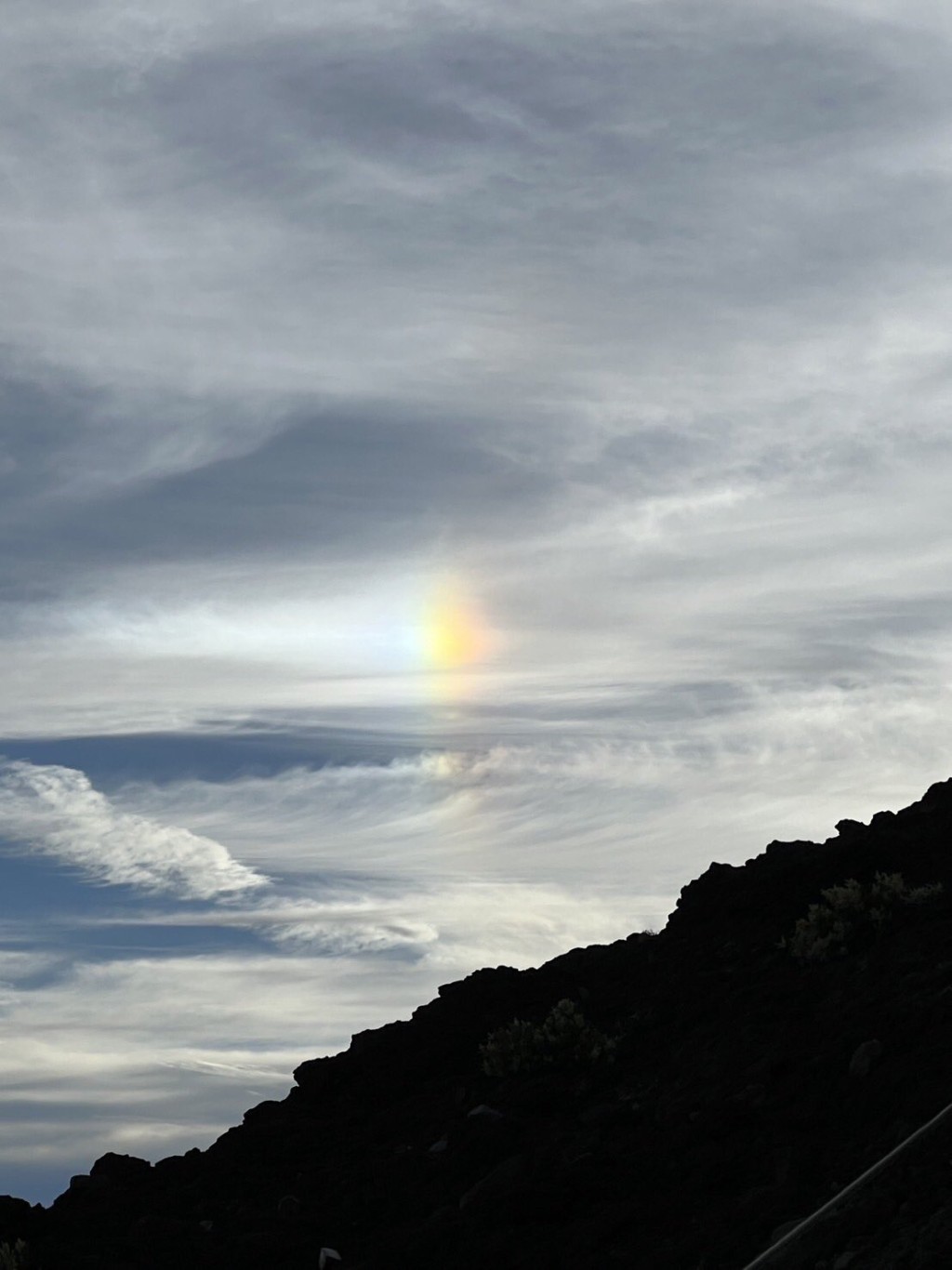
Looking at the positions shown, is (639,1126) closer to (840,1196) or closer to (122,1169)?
(840,1196)

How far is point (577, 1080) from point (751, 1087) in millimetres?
3511

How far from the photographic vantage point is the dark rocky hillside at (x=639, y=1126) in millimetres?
12844

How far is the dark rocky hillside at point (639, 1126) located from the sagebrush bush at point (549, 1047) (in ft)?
0.19

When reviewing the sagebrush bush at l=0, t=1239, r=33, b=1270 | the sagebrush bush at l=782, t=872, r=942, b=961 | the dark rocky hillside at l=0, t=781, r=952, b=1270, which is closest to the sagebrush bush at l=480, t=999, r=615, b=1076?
the dark rocky hillside at l=0, t=781, r=952, b=1270

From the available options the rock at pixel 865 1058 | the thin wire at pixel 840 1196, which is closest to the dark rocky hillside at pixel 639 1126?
the rock at pixel 865 1058

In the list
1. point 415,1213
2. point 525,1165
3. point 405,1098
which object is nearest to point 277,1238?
point 415,1213

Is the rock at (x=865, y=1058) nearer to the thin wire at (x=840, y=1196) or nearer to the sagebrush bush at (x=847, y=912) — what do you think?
the thin wire at (x=840, y=1196)

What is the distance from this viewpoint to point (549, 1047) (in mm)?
19281

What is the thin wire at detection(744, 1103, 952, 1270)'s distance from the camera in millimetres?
10609

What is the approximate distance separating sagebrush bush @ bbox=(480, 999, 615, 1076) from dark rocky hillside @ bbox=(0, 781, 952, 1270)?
0.19 ft

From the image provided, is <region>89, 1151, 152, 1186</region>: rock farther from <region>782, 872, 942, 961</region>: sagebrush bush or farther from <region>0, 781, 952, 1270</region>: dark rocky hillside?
<region>782, 872, 942, 961</region>: sagebrush bush

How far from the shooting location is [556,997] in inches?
898

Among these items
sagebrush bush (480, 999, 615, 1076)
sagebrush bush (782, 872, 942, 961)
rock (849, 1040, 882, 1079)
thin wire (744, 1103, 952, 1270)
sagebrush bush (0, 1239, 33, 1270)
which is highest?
sagebrush bush (782, 872, 942, 961)

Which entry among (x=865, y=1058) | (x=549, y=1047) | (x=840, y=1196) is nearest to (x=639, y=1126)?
(x=865, y=1058)
